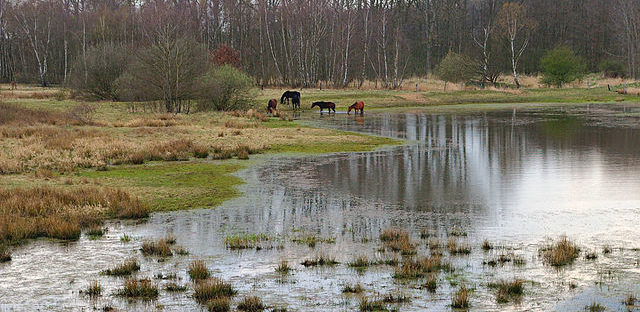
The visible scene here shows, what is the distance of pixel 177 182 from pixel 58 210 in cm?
535

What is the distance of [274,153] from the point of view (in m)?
27.5

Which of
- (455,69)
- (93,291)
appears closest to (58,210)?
(93,291)

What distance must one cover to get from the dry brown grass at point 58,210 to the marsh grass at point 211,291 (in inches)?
184

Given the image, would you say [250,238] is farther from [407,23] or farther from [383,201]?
[407,23]

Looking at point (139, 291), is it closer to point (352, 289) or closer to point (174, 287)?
point (174, 287)

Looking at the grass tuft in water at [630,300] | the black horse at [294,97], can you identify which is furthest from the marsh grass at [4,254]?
the black horse at [294,97]

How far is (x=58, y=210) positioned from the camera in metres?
15.1

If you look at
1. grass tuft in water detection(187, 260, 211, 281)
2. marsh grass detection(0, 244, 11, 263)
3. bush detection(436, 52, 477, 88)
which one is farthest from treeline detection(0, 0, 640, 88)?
grass tuft in water detection(187, 260, 211, 281)

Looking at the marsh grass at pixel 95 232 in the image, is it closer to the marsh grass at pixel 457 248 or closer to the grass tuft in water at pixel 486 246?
the marsh grass at pixel 457 248

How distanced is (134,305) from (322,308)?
98.5 inches

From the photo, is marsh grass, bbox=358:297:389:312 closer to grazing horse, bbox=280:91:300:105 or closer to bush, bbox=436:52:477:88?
grazing horse, bbox=280:91:300:105

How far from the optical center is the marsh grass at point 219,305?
9125mm

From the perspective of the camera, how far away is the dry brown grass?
44.1 feet

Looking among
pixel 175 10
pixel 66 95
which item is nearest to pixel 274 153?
pixel 66 95
